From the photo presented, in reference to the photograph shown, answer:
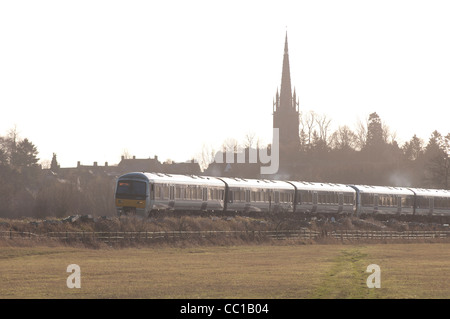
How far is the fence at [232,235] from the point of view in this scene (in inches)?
1886

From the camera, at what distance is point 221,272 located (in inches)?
1391

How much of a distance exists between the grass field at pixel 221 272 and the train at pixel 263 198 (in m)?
6.86

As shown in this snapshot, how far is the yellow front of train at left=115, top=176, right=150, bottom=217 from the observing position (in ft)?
185

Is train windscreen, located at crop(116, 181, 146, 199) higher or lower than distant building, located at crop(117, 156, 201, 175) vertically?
lower

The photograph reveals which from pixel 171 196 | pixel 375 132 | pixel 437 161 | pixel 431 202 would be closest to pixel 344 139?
pixel 375 132

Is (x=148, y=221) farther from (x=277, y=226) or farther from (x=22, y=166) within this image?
(x=22, y=166)

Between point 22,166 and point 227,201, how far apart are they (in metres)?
79.2

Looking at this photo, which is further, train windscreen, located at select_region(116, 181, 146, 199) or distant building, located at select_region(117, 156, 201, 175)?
distant building, located at select_region(117, 156, 201, 175)

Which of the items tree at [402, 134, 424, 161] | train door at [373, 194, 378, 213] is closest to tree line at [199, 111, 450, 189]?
tree at [402, 134, 424, 161]

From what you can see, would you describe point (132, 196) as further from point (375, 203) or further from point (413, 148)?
point (413, 148)

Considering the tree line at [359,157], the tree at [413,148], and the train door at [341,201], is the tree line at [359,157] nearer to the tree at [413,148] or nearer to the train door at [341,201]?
the tree at [413,148]

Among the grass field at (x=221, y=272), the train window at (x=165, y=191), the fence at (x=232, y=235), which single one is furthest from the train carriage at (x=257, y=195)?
the grass field at (x=221, y=272)

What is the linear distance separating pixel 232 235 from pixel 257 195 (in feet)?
43.9

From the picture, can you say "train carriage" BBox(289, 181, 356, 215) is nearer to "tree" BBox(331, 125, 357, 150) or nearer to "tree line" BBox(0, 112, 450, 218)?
"tree line" BBox(0, 112, 450, 218)
